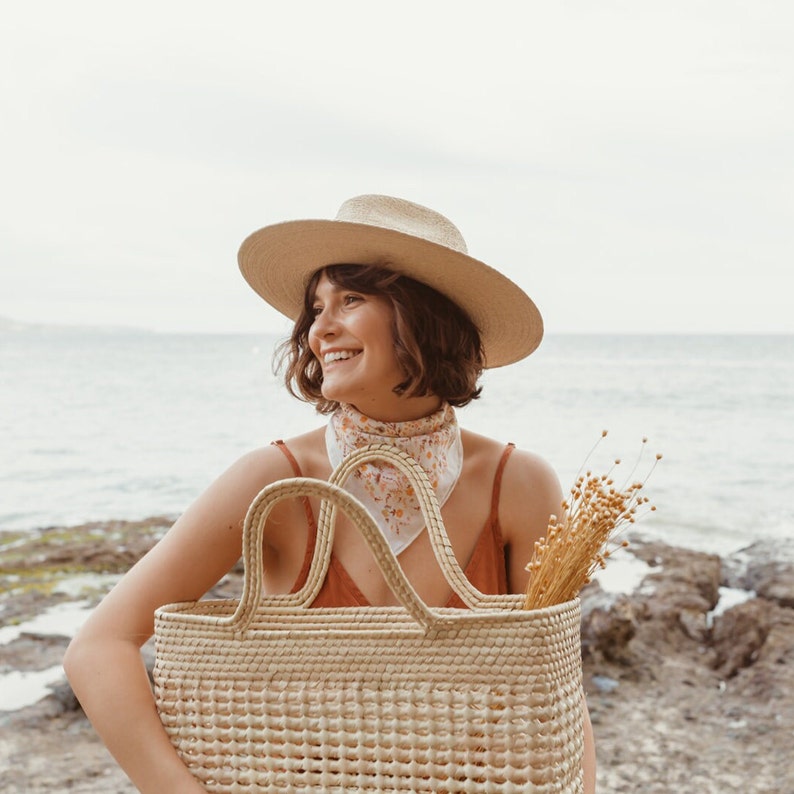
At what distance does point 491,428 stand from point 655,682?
19.2 m

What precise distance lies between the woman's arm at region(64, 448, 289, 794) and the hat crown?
1.58 feet

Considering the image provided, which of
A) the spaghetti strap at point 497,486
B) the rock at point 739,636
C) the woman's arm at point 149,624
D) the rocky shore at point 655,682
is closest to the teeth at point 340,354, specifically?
the woman's arm at point 149,624

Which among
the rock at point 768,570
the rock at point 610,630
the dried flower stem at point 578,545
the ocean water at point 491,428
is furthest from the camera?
the ocean water at point 491,428

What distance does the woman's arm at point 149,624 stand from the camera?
1.35 m

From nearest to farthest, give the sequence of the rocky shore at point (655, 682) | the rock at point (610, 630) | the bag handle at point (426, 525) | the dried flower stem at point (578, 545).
Result: the dried flower stem at point (578, 545)
the bag handle at point (426, 525)
the rocky shore at point (655, 682)
the rock at point (610, 630)

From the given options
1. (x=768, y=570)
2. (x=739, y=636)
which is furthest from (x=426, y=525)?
(x=768, y=570)

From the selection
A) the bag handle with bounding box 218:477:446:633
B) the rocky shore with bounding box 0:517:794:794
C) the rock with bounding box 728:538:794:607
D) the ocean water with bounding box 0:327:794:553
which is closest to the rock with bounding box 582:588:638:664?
the rocky shore with bounding box 0:517:794:794

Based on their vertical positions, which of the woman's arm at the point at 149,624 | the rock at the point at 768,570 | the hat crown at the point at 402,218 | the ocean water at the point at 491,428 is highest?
the hat crown at the point at 402,218

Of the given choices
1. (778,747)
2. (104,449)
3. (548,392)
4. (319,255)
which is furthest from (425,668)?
(548,392)

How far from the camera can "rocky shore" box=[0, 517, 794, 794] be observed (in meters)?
4.26

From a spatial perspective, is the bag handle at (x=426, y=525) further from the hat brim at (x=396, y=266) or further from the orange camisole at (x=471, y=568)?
the hat brim at (x=396, y=266)

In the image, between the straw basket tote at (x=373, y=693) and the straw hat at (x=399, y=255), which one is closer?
the straw basket tote at (x=373, y=693)

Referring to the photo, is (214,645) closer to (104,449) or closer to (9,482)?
(9,482)

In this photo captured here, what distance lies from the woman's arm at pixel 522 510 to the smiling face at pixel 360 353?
256 millimetres
